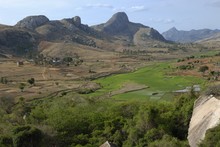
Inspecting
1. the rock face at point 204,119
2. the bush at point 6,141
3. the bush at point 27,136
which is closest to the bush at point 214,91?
the rock face at point 204,119

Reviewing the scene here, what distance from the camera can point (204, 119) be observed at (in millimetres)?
32750

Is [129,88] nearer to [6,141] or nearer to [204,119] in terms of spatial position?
[6,141]

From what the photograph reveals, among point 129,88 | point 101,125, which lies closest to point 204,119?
point 101,125

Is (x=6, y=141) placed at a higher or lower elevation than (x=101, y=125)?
lower

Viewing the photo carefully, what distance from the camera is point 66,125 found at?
4256 centimetres

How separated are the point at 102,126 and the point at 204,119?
46.4 feet

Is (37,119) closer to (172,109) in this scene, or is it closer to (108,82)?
(172,109)

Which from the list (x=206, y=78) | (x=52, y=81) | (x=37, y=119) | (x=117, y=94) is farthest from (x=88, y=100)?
(x=52, y=81)

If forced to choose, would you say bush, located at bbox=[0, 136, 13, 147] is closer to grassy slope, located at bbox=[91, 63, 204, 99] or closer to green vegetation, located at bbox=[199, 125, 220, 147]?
green vegetation, located at bbox=[199, 125, 220, 147]

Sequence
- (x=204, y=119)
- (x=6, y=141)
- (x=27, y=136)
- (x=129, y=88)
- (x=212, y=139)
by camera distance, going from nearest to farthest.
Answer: (x=212, y=139), (x=204, y=119), (x=27, y=136), (x=6, y=141), (x=129, y=88)

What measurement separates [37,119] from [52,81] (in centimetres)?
6762

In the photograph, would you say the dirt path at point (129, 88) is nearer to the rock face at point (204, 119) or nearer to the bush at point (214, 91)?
the bush at point (214, 91)

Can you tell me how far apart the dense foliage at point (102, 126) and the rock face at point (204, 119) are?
2.45 m

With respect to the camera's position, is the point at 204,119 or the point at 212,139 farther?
the point at 204,119
